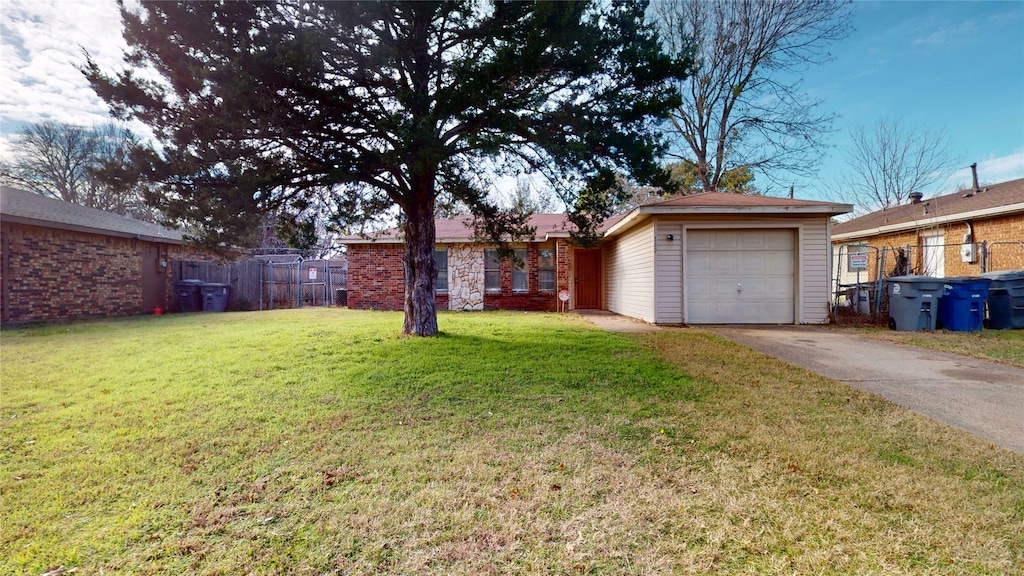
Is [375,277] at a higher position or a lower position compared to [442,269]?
lower

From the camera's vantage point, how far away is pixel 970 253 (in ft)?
38.3

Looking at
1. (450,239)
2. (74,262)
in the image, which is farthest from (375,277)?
(74,262)

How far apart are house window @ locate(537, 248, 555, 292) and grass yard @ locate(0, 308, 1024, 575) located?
9.57 meters

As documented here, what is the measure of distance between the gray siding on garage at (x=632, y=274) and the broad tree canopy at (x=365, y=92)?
3.40m

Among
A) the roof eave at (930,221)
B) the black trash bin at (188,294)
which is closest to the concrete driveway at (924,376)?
the roof eave at (930,221)

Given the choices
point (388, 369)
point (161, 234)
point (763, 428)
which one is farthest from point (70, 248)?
point (763, 428)

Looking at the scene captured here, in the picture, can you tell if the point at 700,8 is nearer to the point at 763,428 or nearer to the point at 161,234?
the point at 763,428

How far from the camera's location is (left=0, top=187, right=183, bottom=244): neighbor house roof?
1019 centimetres

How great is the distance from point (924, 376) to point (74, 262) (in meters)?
17.6

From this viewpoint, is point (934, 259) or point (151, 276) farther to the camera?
point (151, 276)

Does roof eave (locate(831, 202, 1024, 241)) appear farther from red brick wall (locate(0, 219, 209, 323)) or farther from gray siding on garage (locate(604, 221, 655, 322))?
red brick wall (locate(0, 219, 209, 323))

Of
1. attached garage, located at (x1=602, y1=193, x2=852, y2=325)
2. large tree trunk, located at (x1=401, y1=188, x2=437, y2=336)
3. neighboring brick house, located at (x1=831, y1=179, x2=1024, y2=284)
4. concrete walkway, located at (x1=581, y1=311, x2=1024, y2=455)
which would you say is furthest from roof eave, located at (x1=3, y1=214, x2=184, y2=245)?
neighboring brick house, located at (x1=831, y1=179, x2=1024, y2=284)

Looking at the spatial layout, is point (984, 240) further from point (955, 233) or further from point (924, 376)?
point (924, 376)

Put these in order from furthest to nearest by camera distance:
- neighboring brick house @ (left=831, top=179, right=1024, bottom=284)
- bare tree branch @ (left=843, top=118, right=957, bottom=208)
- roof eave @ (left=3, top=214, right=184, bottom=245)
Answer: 1. bare tree branch @ (left=843, top=118, right=957, bottom=208)
2. neighboring brick house @ (left=831, top=179, right=1024, bottom=284)
3. roof eave @ (left=3, top=214, right=184, bottom=245)
